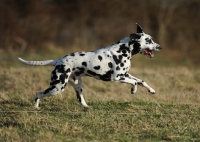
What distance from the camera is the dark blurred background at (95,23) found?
26.8 m

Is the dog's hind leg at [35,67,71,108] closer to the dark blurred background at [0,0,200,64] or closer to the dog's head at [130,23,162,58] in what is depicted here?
the dog's head at [130,23,162,58]

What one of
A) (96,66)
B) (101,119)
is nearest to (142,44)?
(96,66)

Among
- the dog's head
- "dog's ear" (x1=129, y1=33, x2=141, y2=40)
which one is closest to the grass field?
the dog's head

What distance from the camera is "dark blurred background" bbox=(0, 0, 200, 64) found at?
26828 mm

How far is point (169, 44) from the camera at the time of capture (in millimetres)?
29609

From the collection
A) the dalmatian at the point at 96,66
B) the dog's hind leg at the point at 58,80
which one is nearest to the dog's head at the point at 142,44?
the dalmatian at the point at 96,66

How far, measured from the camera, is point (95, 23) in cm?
2917

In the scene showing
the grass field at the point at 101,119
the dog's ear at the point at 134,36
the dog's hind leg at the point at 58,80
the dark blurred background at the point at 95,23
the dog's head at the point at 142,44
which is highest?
the dark blurred background at the point at 95,23

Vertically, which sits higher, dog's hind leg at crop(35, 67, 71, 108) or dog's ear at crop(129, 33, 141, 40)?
dog's ear at crop(129, 33, 141, 40)

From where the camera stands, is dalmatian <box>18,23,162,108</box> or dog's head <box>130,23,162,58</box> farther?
dog's head <box>130,23,162,58</box>

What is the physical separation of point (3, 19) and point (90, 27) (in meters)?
5.37

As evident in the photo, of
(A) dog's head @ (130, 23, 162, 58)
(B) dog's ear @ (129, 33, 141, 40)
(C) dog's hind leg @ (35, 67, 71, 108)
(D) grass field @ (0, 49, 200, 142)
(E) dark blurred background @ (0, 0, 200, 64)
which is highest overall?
(E) dark blurred background @ (0, 0, 200, 64)

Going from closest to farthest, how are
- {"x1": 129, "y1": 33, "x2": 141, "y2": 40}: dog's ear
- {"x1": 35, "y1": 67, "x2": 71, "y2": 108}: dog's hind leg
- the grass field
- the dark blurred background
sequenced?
the grass field → {"x1": 35, "y1": 67, "x2": 71, "y2": 108}: dog's hind leg → {"x1": 129, "y1": 33, "x2": 141, "y2": 40}: dog's ear → the dark blurred background

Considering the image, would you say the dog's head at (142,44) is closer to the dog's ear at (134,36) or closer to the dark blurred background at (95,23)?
the dog's ear at (134,36)
